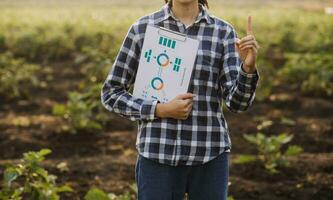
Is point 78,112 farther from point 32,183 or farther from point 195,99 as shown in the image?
point 195,99

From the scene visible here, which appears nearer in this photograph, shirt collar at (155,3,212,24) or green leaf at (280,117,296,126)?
shirt collar at (155,3,212,24)

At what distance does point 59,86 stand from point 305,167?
4.32 metres

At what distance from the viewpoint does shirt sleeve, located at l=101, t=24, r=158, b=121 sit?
254 centimetres

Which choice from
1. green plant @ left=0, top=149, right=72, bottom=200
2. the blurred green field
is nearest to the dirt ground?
the blurred green field

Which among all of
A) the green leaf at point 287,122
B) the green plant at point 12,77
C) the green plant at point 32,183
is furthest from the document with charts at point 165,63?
the green plant at point 12,77

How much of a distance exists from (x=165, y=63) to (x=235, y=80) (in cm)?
27

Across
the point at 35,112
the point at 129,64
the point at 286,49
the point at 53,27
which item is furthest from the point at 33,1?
the point at 129,64

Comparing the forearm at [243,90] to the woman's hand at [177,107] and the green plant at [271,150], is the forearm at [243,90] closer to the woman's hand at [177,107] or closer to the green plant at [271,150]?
the woman's hand at [177,107]

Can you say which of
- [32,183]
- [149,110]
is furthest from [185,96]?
[32,183]

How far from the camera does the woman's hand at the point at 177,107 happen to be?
7.97ft

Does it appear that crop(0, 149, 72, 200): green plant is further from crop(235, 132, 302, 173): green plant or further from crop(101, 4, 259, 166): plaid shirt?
crop(235, 132, 302, 173): green plant

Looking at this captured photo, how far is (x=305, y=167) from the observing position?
5.13 m

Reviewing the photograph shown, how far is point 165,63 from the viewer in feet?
8.26

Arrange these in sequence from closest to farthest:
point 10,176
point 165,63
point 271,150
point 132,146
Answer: point 165,63, point 10,176, point 271,150, point 132,146
